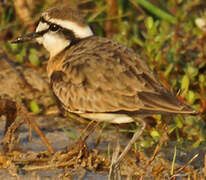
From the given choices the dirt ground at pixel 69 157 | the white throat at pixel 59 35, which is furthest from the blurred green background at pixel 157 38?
the white throat at pixel 59 35

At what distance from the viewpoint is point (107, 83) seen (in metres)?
3.33

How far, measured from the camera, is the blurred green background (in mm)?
4184

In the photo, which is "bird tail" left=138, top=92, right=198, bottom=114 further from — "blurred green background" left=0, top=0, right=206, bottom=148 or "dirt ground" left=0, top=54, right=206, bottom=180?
"blurred green background" left=0, top=0, right=206, bottom=148

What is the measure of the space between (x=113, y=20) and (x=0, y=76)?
140cm

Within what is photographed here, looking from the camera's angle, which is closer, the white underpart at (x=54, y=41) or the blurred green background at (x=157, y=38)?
the white underpart at (x=54, y=41)

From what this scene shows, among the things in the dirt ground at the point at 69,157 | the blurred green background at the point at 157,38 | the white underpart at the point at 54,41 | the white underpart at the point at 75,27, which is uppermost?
the white underpart at the point at 75,27

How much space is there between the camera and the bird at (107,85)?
325 centimetres

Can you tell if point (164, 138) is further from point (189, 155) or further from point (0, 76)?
point (0, 76)

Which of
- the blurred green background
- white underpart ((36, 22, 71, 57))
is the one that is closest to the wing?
white underpart ((36, 22, 71, 57))

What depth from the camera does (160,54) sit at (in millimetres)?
4590

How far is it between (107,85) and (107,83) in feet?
0.04

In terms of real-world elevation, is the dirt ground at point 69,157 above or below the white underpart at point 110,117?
below

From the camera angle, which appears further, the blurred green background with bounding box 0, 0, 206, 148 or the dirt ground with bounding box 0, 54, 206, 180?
the blurred green background with bounding box 0, 0, 206, 148

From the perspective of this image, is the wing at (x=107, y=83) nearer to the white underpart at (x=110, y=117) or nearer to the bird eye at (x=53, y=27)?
the white underpart at (x=110, y=117)
